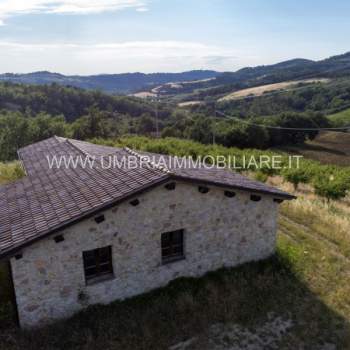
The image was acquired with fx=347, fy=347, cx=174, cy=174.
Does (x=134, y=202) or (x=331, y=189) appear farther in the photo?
(x=331, y=189)

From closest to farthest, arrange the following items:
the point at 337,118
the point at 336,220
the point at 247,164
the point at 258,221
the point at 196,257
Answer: the point at 196,257 < the point at 258,221 < the point at 336,220 < the point at 247,164 < the point at 337,118

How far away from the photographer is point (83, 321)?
390 inches

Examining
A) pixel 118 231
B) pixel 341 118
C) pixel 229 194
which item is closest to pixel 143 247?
pixel 118 231

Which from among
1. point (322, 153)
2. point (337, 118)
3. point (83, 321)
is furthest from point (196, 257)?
point (337, 118)

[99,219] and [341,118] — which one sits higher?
[99,219]

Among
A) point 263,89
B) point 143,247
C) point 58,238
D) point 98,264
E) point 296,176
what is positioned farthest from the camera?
point 263,89

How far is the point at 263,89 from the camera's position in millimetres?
125875

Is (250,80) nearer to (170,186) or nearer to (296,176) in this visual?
(296,176)

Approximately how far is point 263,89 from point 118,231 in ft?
409

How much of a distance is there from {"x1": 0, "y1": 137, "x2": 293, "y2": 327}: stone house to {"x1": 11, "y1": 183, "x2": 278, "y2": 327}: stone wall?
0.10 feet

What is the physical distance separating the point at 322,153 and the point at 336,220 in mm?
54052

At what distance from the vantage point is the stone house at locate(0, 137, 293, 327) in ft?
30.9

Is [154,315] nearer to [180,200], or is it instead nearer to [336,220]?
[180,200]

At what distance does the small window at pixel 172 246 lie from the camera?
11484 millimetres
